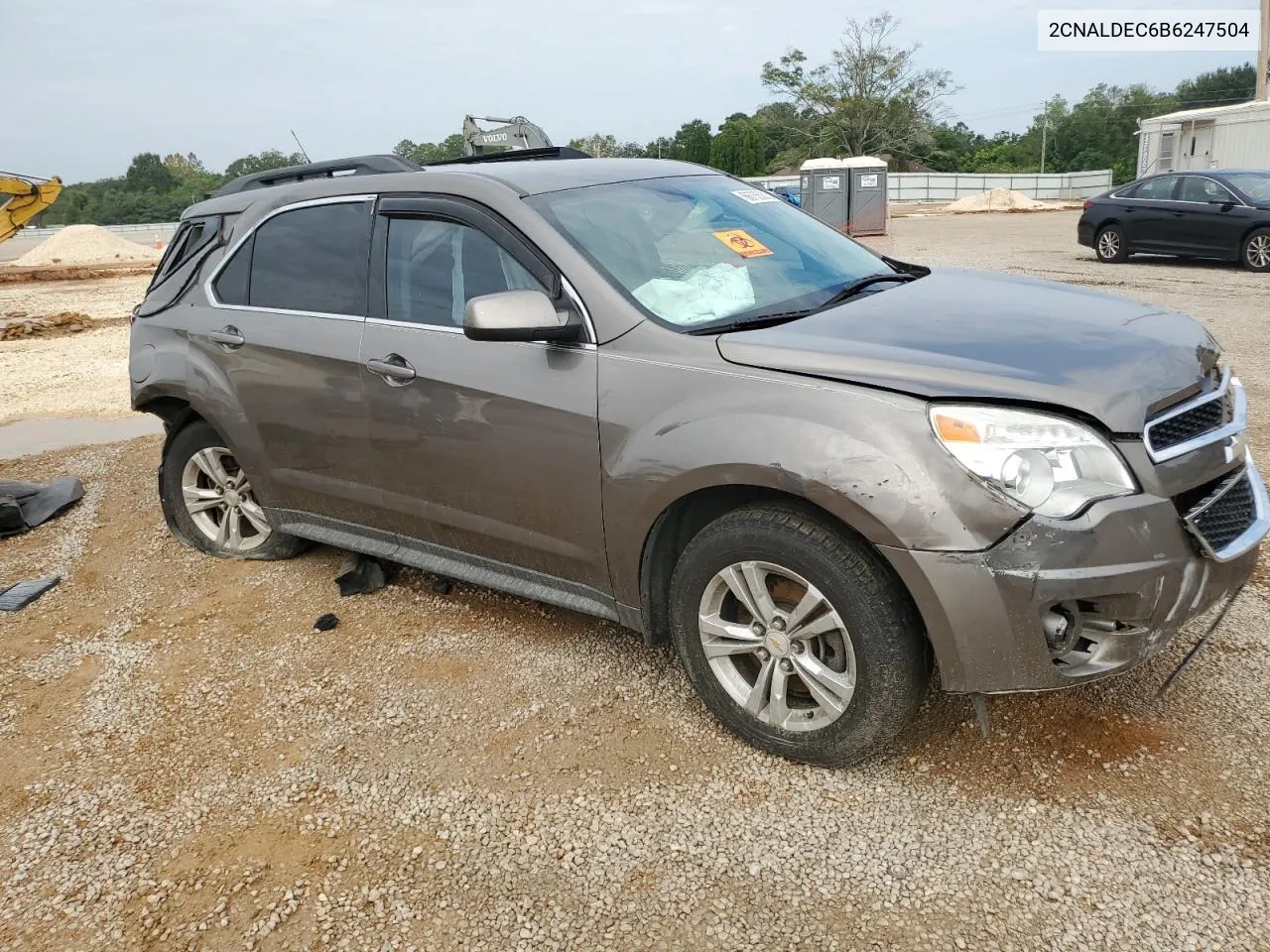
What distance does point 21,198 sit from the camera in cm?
2059

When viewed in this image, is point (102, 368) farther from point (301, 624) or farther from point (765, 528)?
point (765, 528)

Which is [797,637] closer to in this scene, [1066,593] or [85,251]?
[1066,593]

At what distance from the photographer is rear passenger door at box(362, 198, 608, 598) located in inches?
125

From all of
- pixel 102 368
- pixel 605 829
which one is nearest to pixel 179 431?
pixel 605 829

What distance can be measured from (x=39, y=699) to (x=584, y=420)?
8.07 ft

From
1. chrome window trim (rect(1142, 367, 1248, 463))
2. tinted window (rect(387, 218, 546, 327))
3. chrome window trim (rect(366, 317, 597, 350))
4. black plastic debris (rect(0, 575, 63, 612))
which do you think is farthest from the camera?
black plastic debris (rect(0, 575, 63, 612))

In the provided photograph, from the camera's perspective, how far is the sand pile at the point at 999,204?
3631 cm

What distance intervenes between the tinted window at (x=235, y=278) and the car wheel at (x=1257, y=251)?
13.8 meters

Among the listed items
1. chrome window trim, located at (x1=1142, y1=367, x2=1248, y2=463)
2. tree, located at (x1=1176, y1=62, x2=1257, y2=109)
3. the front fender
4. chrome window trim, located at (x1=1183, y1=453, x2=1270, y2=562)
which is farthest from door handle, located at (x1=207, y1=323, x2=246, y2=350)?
tree, located at (x1=1176, y1=62, x2=1257, y2=109)

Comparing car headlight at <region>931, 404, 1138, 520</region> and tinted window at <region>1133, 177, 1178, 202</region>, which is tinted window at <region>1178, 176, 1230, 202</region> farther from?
car headlight at <region>931, 404, 1138, 520</region>

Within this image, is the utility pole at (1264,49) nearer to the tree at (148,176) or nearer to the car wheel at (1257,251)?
the car wheel at (1257,251)

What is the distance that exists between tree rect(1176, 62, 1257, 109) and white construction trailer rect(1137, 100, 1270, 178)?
5660 centimetres

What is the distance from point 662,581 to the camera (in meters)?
3.18

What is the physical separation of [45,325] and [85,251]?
73.5 feet
